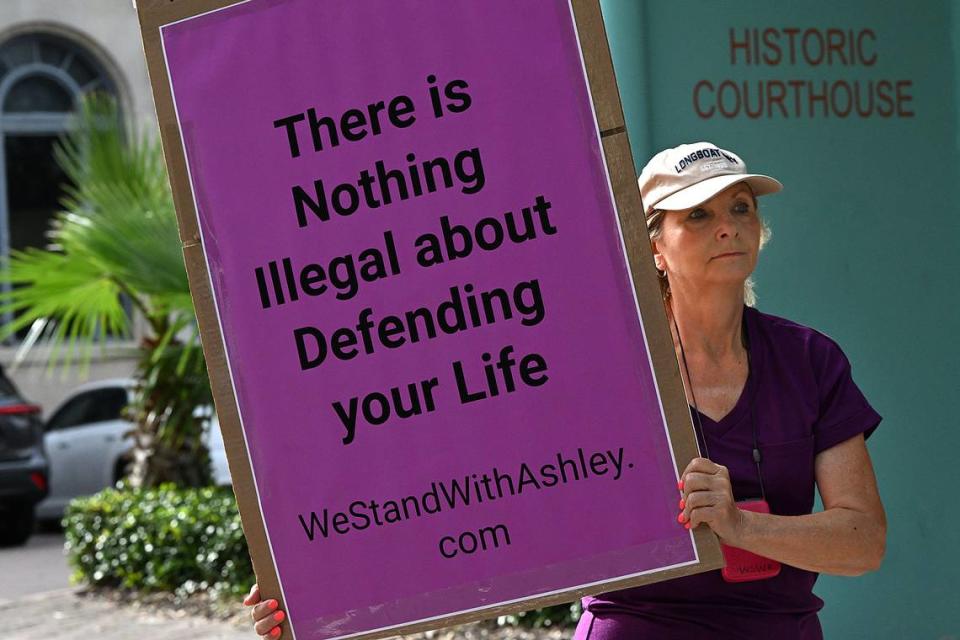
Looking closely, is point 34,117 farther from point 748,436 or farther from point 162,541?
point 748,436

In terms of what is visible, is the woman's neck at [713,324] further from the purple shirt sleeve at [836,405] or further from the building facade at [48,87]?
the building facade at [48,87]

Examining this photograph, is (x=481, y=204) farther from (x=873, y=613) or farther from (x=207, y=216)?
(x=873, y=613)

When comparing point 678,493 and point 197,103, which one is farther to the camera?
point 197,103

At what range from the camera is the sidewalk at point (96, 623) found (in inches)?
324

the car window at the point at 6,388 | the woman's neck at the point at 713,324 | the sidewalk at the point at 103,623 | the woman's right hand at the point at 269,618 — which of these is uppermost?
the car window at the point at 6,388

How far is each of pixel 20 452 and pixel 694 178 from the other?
39.4 feet

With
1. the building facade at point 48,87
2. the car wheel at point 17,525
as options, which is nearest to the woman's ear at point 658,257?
the car wheel at point 17,525

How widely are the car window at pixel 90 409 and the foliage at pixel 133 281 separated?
15.1 feet

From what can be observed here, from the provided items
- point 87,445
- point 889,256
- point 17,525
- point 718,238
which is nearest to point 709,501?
point 718,238

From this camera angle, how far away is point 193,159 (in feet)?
8.22

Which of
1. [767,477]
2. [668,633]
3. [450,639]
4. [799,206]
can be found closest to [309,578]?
[668,633]

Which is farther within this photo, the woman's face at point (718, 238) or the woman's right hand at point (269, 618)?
the woman's face at point (718, 238)

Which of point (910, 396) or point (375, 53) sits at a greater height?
point (375, 53)

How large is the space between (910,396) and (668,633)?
1978 mm
